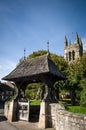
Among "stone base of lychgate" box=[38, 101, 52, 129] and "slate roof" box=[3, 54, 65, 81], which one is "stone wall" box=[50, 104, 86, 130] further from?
"slate roof" box=[3, 54, 65, 81]

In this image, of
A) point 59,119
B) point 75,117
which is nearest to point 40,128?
point 59,119

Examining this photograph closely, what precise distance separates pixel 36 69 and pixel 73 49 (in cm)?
5618

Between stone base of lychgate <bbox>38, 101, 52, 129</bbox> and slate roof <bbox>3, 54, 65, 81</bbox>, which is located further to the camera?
slate roof <bbox>3, 54, 65, 81</bbox>

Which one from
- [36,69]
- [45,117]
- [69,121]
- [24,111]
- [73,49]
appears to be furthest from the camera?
[73,49]

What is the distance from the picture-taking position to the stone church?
213 feet

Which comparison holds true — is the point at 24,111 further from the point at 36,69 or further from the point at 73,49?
the point at 73,49

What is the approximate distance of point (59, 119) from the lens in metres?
9.83

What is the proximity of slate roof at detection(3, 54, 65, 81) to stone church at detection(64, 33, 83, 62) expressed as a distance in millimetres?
50757

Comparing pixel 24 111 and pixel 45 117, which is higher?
pixel 24 111

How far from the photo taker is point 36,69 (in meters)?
13.5

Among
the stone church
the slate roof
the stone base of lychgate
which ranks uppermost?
the stone church

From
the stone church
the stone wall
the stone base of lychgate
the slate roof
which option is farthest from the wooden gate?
the stone church

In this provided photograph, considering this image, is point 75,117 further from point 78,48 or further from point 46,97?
point 78,48

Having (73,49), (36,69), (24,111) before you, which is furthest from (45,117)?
(73,49)
